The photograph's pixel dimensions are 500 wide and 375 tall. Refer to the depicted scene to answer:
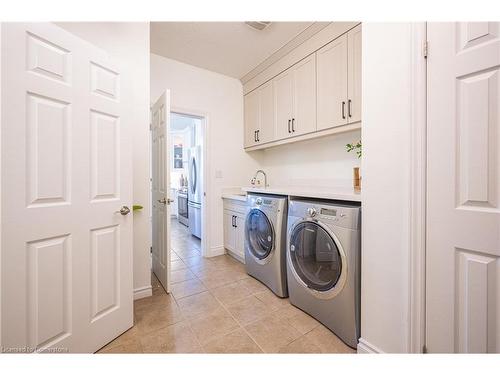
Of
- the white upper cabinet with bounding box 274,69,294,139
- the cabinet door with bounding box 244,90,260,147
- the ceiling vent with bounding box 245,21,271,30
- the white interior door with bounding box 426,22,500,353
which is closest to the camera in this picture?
the white interior door with bounding box 426,22,500,353

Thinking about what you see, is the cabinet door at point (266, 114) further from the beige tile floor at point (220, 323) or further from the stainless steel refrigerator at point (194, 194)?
the beige tile floor at point (220, 323)

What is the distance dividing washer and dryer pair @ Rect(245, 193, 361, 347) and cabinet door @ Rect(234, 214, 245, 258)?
16.9 inches

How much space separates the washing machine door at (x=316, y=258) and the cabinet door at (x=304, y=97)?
3.71 feet

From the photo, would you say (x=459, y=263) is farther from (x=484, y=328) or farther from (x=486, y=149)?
(x=486, y=149)

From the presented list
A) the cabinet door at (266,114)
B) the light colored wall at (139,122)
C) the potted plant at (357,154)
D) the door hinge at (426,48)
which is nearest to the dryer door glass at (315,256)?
the potted plant at (357,154)

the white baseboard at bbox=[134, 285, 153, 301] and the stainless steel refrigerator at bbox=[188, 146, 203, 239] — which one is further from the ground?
the stainless steel refrigerator at bbox=[188, 146, 203, 239]

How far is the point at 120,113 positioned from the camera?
55.7 inches

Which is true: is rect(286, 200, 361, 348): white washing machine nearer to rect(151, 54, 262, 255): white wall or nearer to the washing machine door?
the washing machine door

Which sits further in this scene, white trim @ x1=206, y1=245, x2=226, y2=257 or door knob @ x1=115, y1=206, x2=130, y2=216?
white trim @ x1=206, y1=245, x2=226, y2=257

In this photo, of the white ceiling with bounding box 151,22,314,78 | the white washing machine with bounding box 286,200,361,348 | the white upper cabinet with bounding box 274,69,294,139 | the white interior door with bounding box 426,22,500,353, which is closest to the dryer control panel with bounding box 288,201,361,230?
the white washing machine with bounding box 286,200,361,348

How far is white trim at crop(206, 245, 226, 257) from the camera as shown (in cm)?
298

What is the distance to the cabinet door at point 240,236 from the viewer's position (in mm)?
2628
